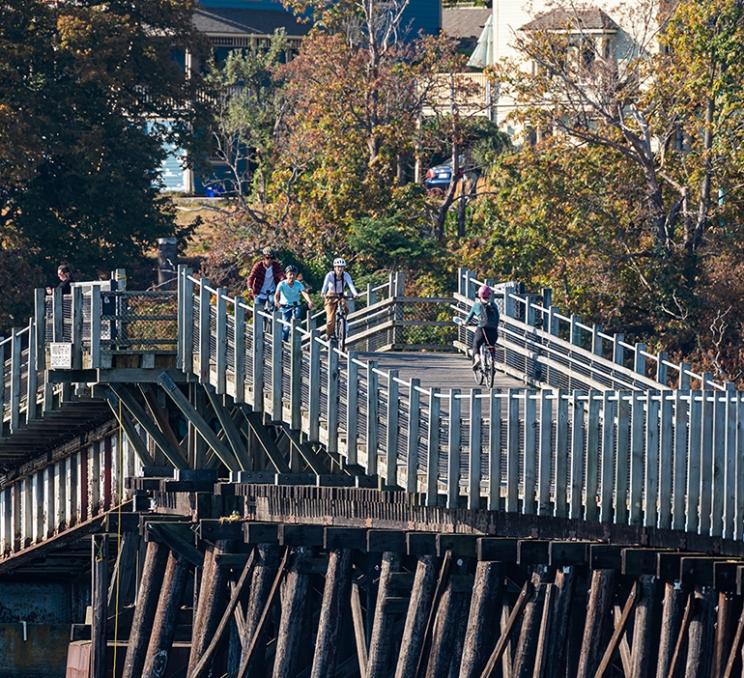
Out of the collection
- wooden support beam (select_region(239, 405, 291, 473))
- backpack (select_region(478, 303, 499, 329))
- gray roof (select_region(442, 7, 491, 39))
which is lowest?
wooden support beam (select_region(239, 405, 291, 473))

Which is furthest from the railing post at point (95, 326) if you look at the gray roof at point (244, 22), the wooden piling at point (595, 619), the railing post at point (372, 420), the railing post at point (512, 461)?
the gray roof at point (244, 22)

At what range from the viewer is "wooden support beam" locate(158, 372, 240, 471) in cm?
3331

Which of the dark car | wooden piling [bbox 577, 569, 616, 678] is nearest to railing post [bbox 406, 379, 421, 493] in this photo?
wooden piling [bbox 577, 569, 616, 678]

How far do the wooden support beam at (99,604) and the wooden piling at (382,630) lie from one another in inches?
231

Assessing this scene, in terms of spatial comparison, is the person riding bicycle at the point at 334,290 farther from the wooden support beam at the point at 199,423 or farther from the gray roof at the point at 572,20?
the gray roof at the point at 572,20

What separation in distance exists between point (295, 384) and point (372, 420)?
183 cm

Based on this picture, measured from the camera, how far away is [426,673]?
95.0 feet

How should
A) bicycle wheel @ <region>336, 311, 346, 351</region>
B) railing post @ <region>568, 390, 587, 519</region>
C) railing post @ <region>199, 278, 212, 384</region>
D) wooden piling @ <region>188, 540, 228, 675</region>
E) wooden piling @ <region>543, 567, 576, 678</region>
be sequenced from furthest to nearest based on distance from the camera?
1. bicycle wheel @ <region>336, 311, 346, 351</region>
2. railing post @ <region>199, 278, 212, 384</region>
3. wooden piling @ <region>188, 540, 228, 675</region>
4. wooden piling @ <region>543, 567, 576, 678</region>
5. railing post @ <region>568, 390, 587, 519</region>

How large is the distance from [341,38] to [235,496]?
32.2 meters

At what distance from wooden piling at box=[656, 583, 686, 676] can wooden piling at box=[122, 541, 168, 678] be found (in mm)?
8587

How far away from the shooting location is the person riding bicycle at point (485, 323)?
1334 inches

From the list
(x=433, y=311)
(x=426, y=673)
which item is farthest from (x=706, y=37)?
(x=426, y=673)

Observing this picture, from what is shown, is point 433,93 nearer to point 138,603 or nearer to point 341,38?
point 341,38

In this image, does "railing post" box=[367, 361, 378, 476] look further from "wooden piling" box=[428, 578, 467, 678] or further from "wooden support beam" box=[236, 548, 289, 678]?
"wooden piling" box=[428, 578, 467, 678]
